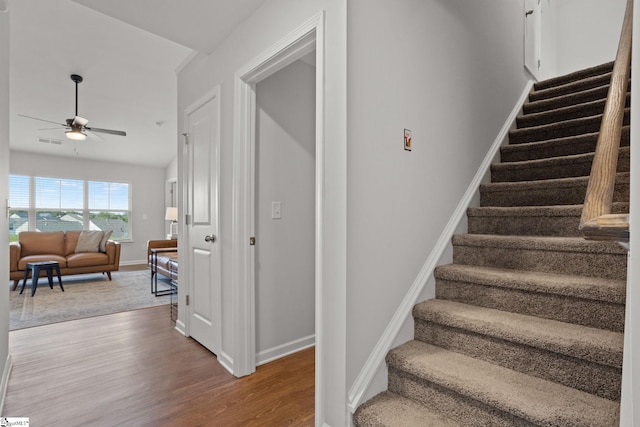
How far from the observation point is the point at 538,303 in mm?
1588

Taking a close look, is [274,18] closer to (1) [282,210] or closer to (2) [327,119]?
(2) [327,119]

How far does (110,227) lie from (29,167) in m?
1.92

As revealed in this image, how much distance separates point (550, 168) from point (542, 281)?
46.0 inches

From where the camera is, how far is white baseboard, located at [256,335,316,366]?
238 centimetres

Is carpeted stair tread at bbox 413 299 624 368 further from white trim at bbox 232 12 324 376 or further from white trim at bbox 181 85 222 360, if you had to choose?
white trim at bbox 181 85 222 360

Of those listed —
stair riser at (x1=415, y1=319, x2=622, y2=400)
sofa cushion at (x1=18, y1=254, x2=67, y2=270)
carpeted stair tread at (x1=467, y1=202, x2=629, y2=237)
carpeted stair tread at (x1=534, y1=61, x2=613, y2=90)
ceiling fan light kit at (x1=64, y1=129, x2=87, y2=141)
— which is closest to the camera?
stair riser at (x1=415, y1=319, x2=622, y2=400)

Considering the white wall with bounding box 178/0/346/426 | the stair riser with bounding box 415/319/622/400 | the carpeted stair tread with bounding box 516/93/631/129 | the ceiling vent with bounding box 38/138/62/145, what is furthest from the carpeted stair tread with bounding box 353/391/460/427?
the ceiling vent with bounding box 38/138/62/145

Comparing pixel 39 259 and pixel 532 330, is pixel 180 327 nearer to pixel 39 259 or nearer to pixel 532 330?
pixel 532 330

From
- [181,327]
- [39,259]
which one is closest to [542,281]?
[181,327]

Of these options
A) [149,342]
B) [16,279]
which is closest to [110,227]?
[16,279]

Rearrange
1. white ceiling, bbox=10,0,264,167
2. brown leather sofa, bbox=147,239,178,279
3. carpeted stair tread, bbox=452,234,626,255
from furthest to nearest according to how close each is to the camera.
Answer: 1. brown leather sofa, bbox=147,239,178,279
2. white ceiling, bbox=10,0,264,167
3. carpeted stair tread, bbox=452,234,626,255

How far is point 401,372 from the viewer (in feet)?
5.24

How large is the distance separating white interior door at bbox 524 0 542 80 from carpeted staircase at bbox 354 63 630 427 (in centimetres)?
151

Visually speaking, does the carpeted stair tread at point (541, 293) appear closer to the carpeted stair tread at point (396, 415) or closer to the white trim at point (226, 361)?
the carpeted stair tread at point (396, 415)
